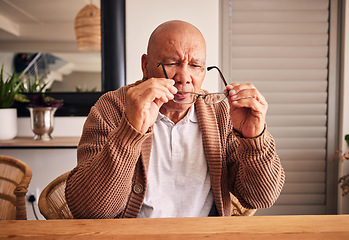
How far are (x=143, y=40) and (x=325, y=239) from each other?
2179mm

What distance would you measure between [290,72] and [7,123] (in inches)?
91.5

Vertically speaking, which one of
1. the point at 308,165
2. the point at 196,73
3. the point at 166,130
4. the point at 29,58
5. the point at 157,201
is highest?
the point at 29,58

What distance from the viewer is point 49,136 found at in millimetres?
2531

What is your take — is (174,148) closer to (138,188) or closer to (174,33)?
(138,188)

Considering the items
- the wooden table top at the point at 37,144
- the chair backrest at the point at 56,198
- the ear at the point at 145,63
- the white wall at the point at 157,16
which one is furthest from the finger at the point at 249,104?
the white wall at the point at 157,16

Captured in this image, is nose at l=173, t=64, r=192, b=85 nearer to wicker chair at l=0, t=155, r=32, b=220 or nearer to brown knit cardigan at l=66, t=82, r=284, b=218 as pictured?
brown knit cardigan at l=66, t=82, r=284, b=218

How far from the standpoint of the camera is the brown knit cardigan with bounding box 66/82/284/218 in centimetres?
109

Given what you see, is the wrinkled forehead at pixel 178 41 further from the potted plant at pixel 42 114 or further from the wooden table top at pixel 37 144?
the potted plant at pixel 42 114

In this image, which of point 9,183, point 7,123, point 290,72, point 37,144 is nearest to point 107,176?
point 9,183

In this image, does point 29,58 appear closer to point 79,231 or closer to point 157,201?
point 157,201

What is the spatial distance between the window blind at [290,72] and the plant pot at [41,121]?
1.46m

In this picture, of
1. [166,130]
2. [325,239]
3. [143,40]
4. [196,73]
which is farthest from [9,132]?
[325,239]

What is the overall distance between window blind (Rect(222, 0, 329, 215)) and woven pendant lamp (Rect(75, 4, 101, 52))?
1.04m

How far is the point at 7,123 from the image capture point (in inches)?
98.8
